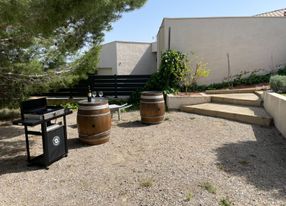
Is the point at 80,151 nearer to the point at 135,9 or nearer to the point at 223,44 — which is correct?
the point at 135,9

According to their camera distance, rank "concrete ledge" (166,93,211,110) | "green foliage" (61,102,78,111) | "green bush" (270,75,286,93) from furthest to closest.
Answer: "green foliage" (61,102,78,111) → "concrete ledge" (166,93,211,110) → "green bush" (270,75,286,93)

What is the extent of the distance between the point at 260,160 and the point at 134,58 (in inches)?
606

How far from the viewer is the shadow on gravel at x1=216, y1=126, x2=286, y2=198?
3474 millimetres

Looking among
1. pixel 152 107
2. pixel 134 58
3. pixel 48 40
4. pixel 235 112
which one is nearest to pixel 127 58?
pixel 134 58

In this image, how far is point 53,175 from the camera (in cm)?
399

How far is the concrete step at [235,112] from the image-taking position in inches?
248

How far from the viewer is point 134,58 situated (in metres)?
18.9

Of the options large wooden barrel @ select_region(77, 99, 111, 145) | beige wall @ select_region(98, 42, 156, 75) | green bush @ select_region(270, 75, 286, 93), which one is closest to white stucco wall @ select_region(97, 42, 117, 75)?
beige wall @ select_region(98, 42, 156, 75)

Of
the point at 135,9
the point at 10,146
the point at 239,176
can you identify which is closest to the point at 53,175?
the point at 10,146

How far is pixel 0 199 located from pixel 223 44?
8.94 metres

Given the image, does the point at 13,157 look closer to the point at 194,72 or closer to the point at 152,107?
the point at 152,107

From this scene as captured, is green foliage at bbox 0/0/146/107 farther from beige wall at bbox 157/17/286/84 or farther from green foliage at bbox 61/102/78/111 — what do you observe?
beige wall at bbox 157/17/286/84

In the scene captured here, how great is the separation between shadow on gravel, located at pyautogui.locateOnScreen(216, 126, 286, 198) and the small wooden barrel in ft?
7.27

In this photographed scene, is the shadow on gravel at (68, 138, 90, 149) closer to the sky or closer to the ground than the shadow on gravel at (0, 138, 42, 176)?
closer to the sky
